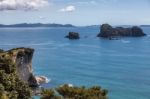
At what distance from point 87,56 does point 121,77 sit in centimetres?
6080

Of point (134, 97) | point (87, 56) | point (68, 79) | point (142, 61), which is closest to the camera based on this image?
point (134, 97)

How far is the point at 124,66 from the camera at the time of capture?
137750mm

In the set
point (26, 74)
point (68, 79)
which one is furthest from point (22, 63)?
point (68, 79)

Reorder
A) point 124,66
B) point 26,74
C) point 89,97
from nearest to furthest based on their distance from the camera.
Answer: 1. point 89,97
2. point 26,74
3. point 124,66

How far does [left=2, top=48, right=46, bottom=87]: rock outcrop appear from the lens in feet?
275

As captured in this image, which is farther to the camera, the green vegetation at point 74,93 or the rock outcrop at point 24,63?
the rock outcrop at point 24,63

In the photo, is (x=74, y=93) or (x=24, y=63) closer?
(x=74, y=93)

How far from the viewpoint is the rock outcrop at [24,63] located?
275 ft

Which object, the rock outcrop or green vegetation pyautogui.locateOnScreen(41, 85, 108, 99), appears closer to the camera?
green vegetation pyautogui.locateOnScreen(41, 85, 108, 99)

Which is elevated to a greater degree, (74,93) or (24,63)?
(74,93)

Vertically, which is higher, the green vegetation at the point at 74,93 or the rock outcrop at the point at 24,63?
the green vegetation at the point at 74,93

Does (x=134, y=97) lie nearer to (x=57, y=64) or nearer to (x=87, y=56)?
(x=57, y=64)

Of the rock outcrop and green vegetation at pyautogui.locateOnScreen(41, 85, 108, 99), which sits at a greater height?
green vegetation at pyautogui.locateOnScreen(41, 85, 108, 99)

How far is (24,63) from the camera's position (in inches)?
3482
